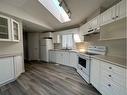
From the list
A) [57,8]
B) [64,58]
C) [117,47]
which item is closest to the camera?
[117,47]

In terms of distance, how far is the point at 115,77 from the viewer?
158 centimetres

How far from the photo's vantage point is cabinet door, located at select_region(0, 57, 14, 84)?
8.23ft

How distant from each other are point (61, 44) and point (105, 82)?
4070 mm

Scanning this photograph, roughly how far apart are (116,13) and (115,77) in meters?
1.30

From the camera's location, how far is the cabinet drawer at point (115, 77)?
4.67ft

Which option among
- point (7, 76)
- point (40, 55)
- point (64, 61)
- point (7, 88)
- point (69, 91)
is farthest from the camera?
point (40, 55)

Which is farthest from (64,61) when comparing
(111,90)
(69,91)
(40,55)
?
(111,90)

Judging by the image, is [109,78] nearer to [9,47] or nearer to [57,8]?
[9,47]

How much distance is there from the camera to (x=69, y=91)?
227 cm

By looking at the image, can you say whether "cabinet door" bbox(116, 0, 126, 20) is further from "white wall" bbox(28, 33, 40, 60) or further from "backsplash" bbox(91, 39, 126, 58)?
"white wall" bbox(28, 33, 40, 60)

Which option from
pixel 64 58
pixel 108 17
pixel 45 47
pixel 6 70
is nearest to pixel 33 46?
pixel 45 47

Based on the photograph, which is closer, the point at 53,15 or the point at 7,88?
the point at 7,88

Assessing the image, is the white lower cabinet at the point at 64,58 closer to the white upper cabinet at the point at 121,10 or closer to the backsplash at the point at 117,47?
the backsplash at the point at 117,47

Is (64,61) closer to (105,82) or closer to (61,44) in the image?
(61,44)
